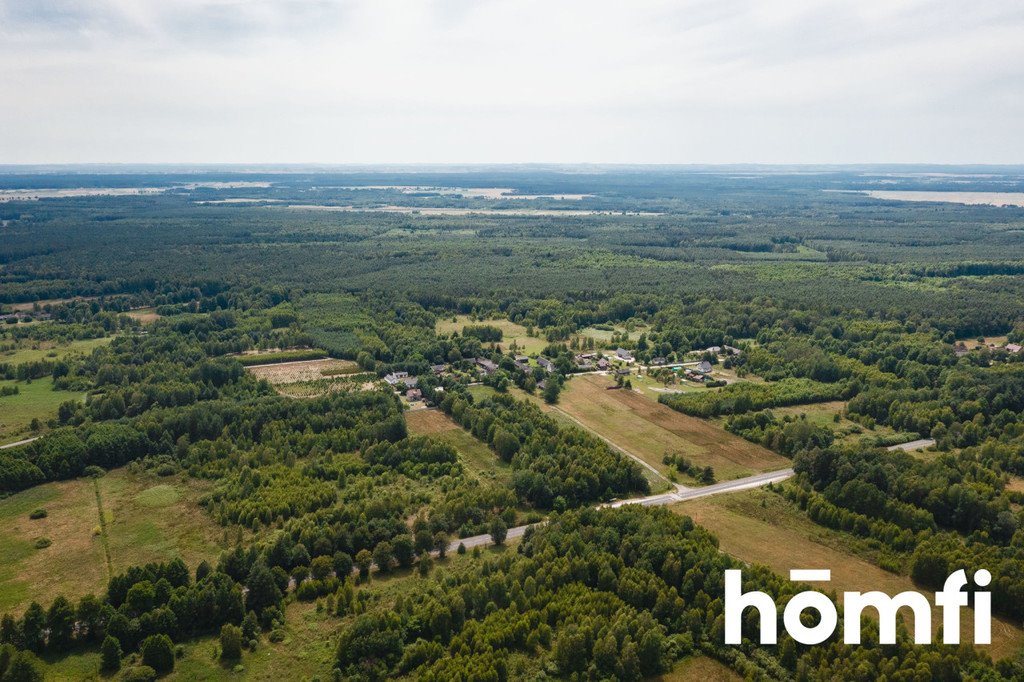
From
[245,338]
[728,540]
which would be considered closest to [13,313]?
[245,338]

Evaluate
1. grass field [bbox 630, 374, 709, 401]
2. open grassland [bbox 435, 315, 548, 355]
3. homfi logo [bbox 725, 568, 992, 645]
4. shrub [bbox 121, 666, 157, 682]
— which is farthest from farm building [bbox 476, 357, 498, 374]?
shrub [bbox 121, 666, 157, 682]

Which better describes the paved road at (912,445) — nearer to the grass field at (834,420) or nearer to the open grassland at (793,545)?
the grass field at (834,420)

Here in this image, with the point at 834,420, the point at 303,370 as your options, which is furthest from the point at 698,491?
the point at 303,370

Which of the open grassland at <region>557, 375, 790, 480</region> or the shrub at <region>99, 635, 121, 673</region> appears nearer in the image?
the shrub at <region>99, 635, 121, 673</region>

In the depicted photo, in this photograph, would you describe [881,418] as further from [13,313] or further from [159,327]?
[13,313]

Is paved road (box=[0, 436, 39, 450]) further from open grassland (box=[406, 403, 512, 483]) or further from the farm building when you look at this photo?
the farm building

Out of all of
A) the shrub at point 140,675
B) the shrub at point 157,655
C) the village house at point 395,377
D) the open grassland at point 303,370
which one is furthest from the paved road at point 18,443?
the shrub at point 140,675

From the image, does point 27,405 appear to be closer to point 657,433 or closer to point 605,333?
point 657,433
